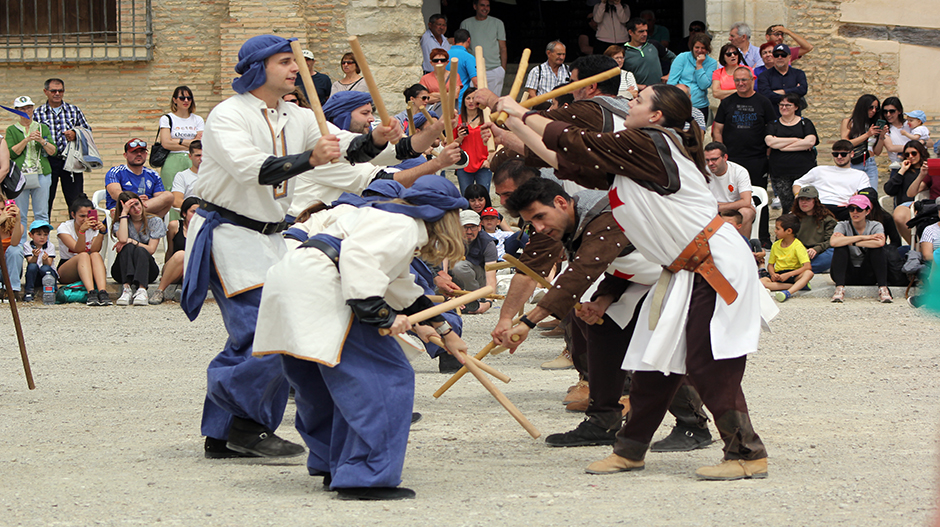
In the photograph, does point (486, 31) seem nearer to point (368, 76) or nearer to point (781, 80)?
point (781, 80)

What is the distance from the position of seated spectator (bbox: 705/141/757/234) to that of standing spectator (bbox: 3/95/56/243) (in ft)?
22.7

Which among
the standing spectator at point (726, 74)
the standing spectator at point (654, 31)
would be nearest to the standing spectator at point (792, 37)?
the standing spectator at point (726, 74)

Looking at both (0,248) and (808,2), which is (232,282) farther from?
(808,2)

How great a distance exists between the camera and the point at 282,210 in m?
4.89

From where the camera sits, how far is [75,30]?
14.8 meters

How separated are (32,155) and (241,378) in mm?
7853

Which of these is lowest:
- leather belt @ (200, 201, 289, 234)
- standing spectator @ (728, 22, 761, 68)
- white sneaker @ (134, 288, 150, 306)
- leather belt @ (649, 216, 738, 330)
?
white sneaker @ (134, 288, 150, 306)

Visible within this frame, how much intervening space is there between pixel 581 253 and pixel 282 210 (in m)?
1.37

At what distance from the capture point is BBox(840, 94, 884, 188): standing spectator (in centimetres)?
1252

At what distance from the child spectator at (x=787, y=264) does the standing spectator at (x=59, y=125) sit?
737cm

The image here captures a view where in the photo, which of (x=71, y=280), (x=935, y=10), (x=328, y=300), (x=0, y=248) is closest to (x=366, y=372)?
(x=328, y=300)

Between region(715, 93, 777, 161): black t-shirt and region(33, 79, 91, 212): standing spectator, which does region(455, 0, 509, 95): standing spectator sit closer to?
region(715, 93, 777, 161): black t-shirt

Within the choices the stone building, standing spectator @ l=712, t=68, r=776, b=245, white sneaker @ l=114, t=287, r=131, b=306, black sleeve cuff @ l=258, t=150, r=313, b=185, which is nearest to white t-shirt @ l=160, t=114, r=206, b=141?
white sneaker @ l=114, t=287, r=131, b=306

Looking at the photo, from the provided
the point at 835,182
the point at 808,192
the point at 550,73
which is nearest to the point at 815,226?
the point at 808,192
